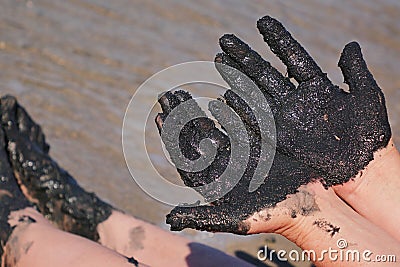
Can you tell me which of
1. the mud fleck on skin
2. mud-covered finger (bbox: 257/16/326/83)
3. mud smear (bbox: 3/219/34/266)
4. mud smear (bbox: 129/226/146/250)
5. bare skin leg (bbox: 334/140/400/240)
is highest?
mud-covered finger (bbox: 257/16/326/83)

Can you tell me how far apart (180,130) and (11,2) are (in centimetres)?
284

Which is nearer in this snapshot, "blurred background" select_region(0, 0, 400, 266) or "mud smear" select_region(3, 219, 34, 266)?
"mud smear" select_region(3, 219, 34, 266)

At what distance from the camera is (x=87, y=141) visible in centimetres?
315

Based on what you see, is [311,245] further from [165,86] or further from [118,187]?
[165,86]

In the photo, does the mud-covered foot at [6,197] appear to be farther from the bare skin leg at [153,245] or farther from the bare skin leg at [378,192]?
the bare skin leg at [378,192]

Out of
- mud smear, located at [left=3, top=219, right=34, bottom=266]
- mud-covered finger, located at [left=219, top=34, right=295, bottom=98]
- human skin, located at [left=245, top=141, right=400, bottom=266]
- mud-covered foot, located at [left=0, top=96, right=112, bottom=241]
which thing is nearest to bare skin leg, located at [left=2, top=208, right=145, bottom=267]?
mud smear, located at [left=3, top=219, right=34, bottom=266]

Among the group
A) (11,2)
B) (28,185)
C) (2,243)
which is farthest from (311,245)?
(11,2)

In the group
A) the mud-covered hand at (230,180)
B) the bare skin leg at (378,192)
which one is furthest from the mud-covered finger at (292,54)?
the bare skin leg at (378,192)

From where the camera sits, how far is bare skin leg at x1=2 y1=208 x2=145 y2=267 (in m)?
1.83

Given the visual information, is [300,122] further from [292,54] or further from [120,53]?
[120,53]

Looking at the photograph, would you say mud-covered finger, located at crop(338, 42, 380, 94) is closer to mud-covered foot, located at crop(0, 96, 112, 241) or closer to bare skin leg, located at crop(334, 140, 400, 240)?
bare skin leg, located at crop(334, 140, 400, 240)

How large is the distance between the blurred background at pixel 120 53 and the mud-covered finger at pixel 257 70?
3.29 ft

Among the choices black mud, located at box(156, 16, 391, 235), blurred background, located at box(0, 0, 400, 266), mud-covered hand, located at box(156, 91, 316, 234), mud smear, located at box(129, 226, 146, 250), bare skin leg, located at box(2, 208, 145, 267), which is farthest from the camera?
blurred background, located at box(0, 0, 400, 266)

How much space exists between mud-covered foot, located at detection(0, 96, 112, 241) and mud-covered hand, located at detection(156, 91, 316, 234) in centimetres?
69
